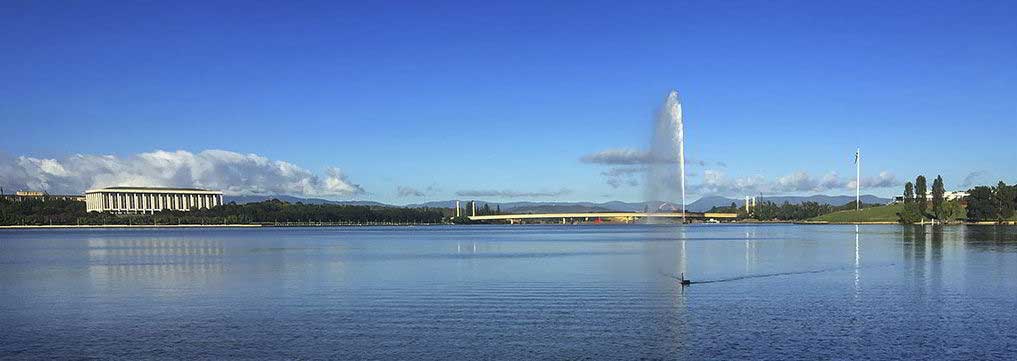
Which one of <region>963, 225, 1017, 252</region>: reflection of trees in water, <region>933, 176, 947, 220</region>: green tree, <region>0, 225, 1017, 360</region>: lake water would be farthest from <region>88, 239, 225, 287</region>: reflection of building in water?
<region>933, 176, 947, 220</region>: green tree

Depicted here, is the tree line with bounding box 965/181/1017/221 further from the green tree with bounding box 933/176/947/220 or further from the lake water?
the lake water

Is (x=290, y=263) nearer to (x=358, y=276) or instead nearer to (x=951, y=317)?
(x=358, y=276)

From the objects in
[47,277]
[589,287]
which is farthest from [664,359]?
[47,277]

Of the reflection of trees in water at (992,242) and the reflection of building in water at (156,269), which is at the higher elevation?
the reflection of building in water at (156,269)

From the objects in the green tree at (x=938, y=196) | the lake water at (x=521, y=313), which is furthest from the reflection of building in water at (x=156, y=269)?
the green tree at (x=938, y=196)

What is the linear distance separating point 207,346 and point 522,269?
25.4 metres

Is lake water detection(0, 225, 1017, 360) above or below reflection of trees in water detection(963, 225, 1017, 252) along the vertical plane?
above

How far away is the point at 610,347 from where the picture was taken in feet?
65.8

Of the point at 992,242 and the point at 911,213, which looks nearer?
the point at 992,242

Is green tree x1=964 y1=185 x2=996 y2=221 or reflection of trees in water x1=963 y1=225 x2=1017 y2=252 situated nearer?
reflection of trees in water x1=963 y1=225 x2=1017 y2=252

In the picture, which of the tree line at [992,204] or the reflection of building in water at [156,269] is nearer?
the reflection of building in water at [156,269]

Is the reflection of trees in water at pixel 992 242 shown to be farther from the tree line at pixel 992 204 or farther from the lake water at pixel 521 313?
the tree line at pixel 992 204

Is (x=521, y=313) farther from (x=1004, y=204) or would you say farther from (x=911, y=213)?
(x=1004, y=204)

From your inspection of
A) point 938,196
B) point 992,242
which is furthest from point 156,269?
point 938,196
